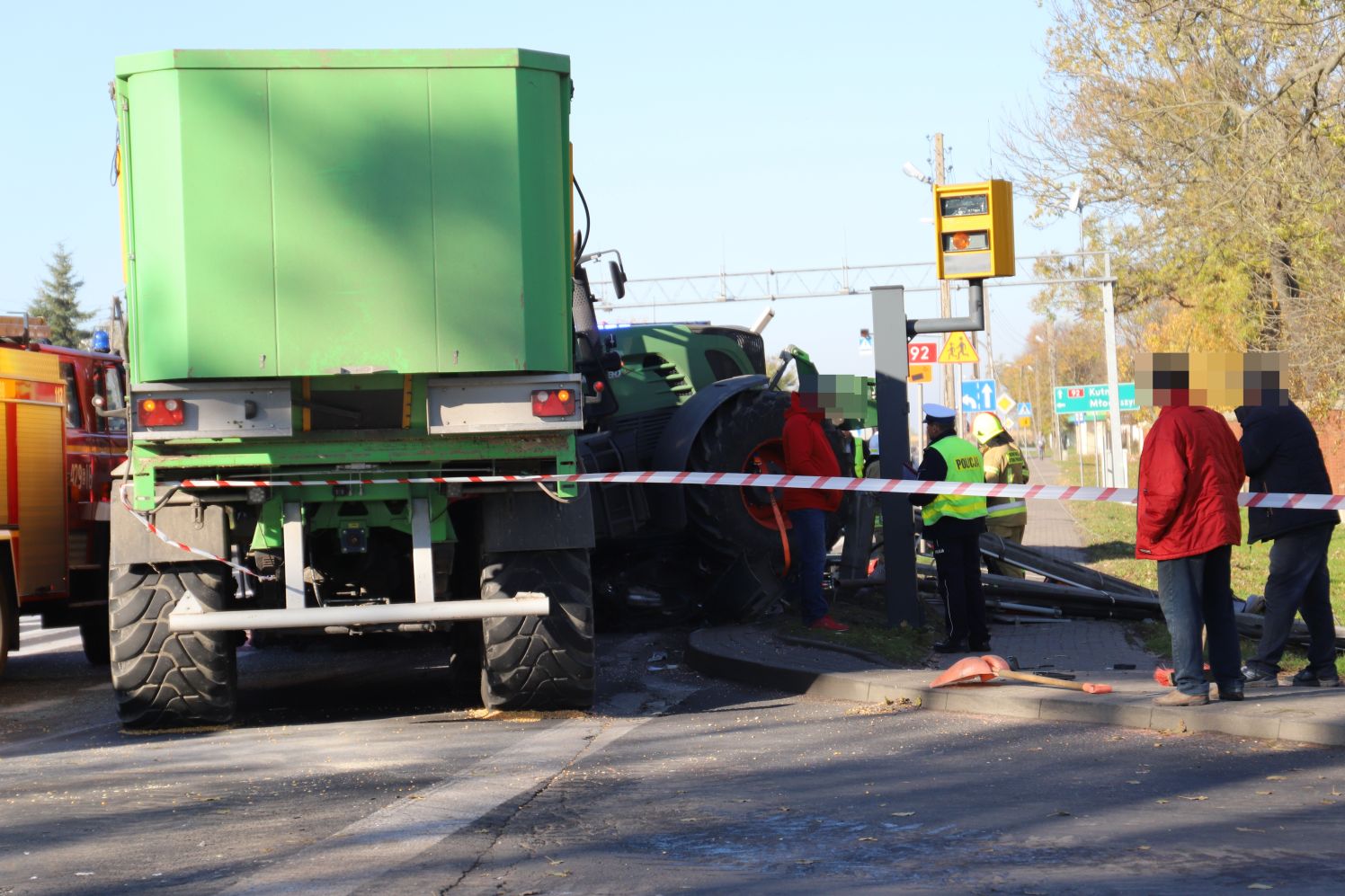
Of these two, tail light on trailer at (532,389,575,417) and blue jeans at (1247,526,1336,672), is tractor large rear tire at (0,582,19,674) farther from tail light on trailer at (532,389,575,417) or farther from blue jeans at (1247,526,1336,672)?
blue jeans at (1247,526,1336,672)

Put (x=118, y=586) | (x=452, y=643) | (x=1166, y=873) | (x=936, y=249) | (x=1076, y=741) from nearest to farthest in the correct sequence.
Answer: (x=1166, y=873) → (x=1076, y=741) → (x=118, y=586) → (x=452, y=643) → (x=936, y=249)

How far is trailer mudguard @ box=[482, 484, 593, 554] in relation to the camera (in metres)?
9.04

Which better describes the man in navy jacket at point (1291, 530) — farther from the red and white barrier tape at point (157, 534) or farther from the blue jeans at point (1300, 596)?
the red and white barrier tape at point (157, 534)

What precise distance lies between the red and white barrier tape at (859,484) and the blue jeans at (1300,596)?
11.6 inches

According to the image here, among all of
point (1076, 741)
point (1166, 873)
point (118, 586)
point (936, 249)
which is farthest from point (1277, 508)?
point (118, 586)

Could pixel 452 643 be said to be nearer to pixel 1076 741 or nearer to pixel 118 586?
pixel 118 586

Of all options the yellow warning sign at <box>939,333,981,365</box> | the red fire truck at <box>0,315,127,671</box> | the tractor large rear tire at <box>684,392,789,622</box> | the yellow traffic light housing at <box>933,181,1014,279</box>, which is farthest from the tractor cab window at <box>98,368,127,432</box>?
the yellow warning sign at <box>939,333,981,365</box>

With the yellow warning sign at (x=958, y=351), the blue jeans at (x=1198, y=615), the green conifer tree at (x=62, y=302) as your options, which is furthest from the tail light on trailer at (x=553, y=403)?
the green conifer tree at (x=62, y=302)

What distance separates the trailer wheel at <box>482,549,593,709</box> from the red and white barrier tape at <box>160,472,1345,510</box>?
49cm

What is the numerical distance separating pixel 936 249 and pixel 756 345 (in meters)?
2.87

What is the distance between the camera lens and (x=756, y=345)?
14.2 metres

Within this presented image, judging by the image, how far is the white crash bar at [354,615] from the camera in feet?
27.5

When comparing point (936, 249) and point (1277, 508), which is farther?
point (936, 249)

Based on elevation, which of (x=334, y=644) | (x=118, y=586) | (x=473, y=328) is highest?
(x=473, y=328)
